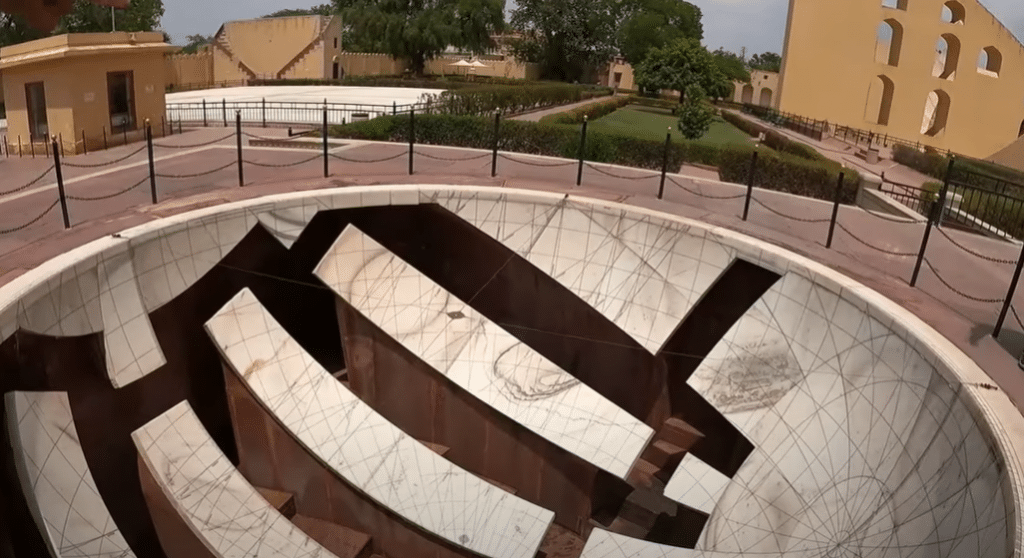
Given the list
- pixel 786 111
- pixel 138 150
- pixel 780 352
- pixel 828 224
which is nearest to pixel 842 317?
pixel 780 352

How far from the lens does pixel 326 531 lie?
980 centimetres

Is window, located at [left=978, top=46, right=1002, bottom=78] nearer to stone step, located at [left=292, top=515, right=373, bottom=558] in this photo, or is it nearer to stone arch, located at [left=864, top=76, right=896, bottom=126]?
stone arch, located at [left=864, top=76, right=896, bottom=126]

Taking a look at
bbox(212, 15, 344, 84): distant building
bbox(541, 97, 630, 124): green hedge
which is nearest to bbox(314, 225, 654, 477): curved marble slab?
bbox(541, 97, 630, 124): green hedge

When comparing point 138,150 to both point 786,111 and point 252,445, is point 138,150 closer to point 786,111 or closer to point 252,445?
point 252,445

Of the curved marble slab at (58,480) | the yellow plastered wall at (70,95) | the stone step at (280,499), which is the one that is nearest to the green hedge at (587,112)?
the yellow plastered wall at (70,95)

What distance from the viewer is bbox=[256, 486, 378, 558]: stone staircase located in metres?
9.50

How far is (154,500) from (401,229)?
4.99 m

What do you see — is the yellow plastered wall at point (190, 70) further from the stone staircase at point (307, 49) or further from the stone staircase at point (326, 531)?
the stone staircase at point (326, 531)

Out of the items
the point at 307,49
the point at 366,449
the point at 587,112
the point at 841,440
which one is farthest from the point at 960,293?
the point at 307,49

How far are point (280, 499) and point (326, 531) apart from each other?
730 mm

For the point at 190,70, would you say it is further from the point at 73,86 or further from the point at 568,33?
the point at 73,86

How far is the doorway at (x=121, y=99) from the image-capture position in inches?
580

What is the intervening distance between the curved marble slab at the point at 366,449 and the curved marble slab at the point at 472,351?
1040mm

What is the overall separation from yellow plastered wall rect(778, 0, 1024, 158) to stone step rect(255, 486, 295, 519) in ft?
90.6
